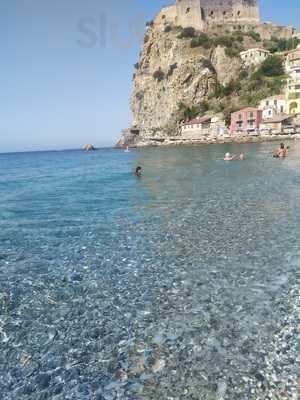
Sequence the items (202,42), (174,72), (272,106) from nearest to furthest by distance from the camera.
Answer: (272,106), (174,72), (202,42)

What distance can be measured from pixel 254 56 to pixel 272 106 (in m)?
27.4

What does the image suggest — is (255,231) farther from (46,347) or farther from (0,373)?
(0,373)

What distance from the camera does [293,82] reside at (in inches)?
3036

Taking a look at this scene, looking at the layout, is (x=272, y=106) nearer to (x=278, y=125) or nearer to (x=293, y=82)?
(x=278, y=125)

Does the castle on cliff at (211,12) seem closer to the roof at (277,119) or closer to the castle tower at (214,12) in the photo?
the castle tower at (214,12)

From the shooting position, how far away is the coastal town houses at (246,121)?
7394 cm

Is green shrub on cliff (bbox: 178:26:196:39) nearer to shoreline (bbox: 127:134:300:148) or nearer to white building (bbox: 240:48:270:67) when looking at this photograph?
white building (bbox: 240:48:270:67)

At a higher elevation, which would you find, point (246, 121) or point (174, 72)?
point (174, 72)

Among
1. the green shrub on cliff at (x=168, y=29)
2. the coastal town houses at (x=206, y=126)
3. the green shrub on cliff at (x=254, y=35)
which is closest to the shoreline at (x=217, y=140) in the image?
the coastal town houses at (x=206, y=126)

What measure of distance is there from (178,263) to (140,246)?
167 cm

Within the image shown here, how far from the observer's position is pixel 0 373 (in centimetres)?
413

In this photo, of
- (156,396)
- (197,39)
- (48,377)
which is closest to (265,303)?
(156,396)

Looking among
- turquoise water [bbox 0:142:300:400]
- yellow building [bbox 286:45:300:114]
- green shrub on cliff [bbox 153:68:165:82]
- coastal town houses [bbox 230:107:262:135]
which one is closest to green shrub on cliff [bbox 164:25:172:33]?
green shrub on cliff [bbox 153:68:165:82]

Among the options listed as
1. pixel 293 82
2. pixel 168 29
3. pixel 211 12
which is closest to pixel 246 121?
pixel 293 82
